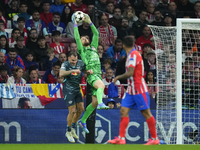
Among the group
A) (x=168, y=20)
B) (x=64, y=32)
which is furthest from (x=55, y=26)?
(x=168, y=20)

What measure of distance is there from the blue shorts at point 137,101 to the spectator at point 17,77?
4.63m

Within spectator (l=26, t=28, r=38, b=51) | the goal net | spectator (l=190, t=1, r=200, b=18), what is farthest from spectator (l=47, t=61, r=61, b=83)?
spectator (l=190, t=1, r=200, b=18)

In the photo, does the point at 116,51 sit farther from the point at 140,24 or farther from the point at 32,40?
the point at 32,40

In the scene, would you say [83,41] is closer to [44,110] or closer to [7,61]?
[44,110]

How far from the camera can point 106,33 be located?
41.6ft

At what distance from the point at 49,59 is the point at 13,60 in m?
1.05

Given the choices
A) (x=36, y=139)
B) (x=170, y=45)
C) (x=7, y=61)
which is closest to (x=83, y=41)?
(x=170, y=45)

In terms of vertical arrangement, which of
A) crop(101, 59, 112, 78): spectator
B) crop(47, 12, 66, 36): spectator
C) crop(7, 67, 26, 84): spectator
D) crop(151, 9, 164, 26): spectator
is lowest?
crop(7, 67, 26, 84): spectator

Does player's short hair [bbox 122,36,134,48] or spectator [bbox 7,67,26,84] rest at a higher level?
player's short hair [bbox 122,36,134,48]

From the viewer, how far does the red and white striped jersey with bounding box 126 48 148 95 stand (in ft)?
21.9

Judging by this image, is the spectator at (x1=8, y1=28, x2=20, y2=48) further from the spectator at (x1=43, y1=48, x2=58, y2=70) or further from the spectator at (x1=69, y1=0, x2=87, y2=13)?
the spectator at (x1=69, y1=0, x2=87, y2=13)

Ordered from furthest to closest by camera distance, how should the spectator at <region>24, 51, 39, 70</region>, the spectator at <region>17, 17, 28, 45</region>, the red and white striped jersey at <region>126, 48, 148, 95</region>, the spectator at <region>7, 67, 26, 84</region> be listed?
the spectator at <region>17, 17, 28, 45</region>, the spectator at <region>24, 51, 39, 70</region>, the spectator at <region>7, 67, 26, 84</region>, the red and white striped jersey at <region>126, 48, 148, 95</region>

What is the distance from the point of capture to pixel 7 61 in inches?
462

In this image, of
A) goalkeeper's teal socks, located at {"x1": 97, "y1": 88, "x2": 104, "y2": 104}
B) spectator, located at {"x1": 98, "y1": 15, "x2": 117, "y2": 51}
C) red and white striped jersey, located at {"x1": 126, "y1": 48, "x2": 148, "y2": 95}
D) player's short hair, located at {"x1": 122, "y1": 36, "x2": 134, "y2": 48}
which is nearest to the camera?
red and white striped jersey, located at {"x1": 126, "y1": 48, "x2": 148, "y2": 95}
